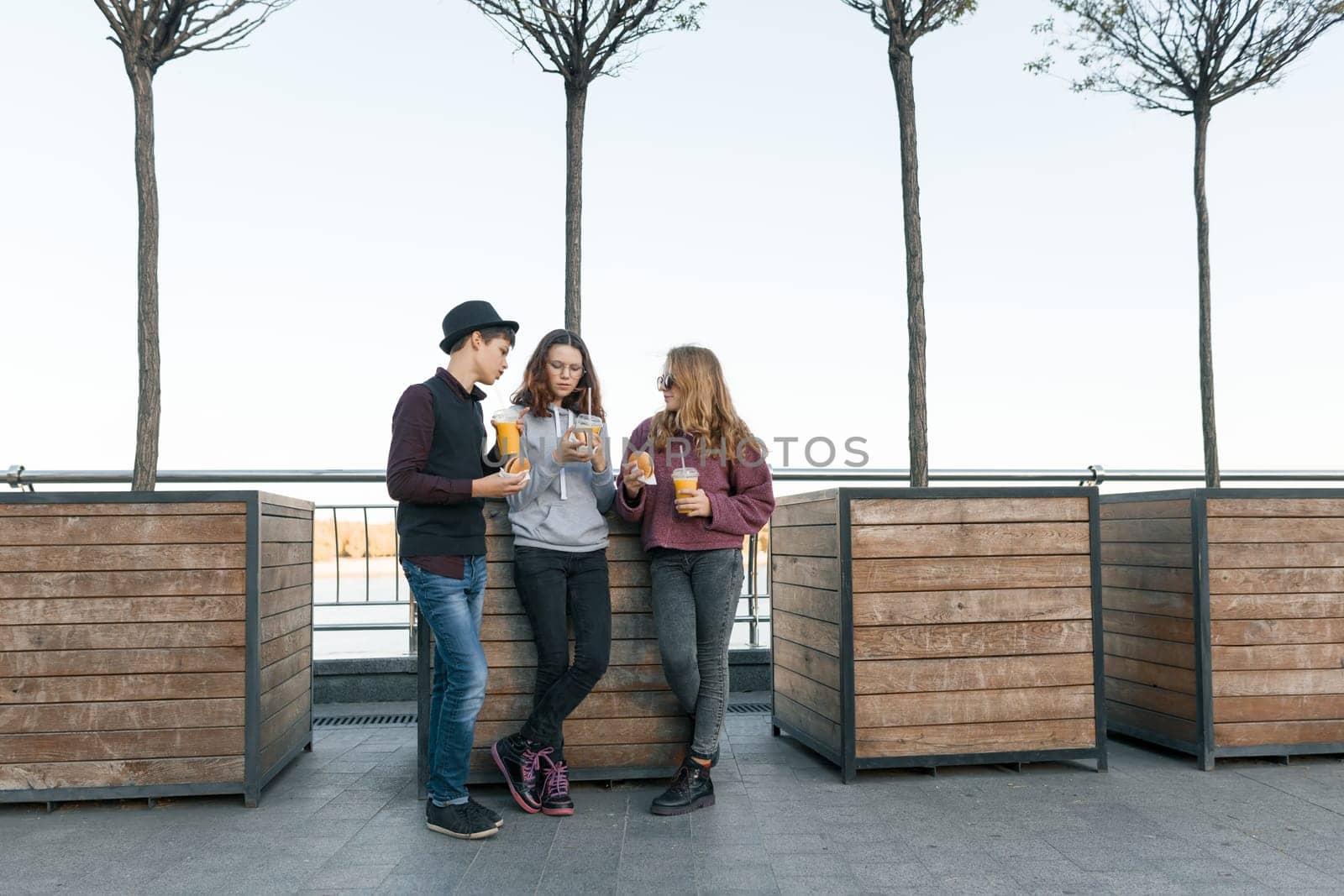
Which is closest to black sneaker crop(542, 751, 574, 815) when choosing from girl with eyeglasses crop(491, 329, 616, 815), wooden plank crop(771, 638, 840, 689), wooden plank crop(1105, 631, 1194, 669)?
girl with eyeglasses crop(491, 329, 616, 815)

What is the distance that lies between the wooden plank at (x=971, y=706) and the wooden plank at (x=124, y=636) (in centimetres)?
231

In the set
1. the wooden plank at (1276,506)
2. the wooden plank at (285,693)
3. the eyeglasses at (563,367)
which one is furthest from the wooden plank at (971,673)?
the wooden plank at (285,693)

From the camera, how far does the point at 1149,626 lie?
4414 mm

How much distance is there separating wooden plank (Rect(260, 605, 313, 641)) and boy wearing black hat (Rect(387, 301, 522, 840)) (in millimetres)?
817

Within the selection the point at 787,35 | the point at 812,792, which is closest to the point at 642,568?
the point at 812,792

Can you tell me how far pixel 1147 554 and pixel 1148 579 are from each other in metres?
0.10

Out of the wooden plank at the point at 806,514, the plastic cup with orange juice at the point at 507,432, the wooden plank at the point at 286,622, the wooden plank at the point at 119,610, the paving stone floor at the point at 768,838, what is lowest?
the paving stone floor at the point at 768,838

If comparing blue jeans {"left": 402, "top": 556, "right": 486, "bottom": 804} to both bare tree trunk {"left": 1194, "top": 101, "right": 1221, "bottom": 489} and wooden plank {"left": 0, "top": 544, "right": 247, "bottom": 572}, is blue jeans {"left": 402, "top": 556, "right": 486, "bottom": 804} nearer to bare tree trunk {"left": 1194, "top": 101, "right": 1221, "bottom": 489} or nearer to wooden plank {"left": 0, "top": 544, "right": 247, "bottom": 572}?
wooden plank {"left": 0, "top": 544, "right": 247, "bottom": 572}

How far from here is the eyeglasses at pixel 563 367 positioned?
3.51 m

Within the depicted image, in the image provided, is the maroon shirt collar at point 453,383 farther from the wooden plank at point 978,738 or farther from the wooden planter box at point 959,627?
the wooden plank at point 978,738

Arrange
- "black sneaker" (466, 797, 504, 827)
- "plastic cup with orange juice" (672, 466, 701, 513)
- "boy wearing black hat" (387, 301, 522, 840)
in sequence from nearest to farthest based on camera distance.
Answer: "boy wearing black hat" (387, 301, 522, 840)
"black sneaker" (466, 797, 504, 827)
"plastic cup with orange juice" (672, 466, 701, 513)

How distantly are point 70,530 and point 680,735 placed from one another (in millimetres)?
2295

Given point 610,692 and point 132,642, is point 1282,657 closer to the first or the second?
point 610,692

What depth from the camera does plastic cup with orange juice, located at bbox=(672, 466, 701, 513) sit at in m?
3.39
